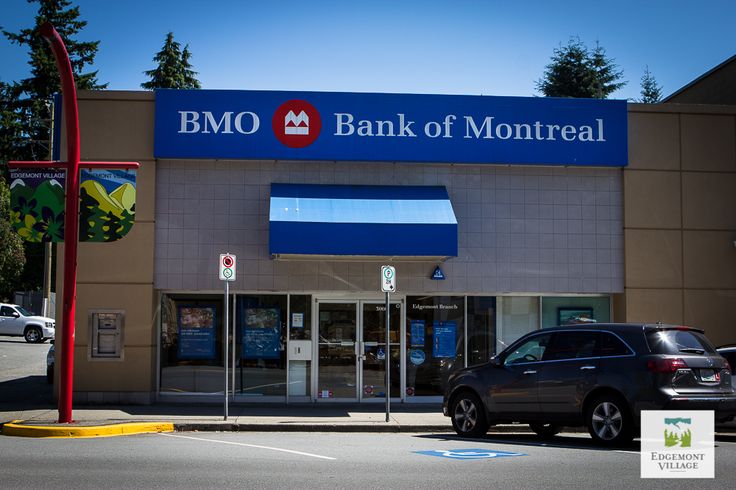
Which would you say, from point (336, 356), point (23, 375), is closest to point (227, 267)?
point (336, 356)

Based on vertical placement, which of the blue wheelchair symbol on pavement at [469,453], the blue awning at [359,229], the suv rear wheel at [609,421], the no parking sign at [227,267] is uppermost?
the blue awning at [359,229]

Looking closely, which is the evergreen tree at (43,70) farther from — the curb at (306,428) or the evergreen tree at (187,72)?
the curb at (306,428)

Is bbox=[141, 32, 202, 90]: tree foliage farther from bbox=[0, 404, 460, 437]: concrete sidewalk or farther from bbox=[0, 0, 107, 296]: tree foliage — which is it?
bbox=[0, 404, 460, 437]: concrete sidewalk

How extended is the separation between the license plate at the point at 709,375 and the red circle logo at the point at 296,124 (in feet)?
31.4

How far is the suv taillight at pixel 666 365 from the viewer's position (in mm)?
11516

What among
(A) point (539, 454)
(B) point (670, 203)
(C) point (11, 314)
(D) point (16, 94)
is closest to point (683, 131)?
(B) point (670, 203)

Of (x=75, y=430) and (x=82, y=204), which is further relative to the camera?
(x=82, y=204)

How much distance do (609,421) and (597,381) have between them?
0.58 metres

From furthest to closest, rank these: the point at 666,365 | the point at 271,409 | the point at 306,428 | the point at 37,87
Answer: the point at 37,87 < the point at 271,409 < the point at 306,428 < the point at 666,365

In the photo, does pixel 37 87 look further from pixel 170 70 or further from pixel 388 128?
pixel 388 128

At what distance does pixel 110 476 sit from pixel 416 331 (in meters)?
10.4

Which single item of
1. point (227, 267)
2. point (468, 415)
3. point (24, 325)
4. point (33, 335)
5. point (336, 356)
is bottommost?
point (468, 415)

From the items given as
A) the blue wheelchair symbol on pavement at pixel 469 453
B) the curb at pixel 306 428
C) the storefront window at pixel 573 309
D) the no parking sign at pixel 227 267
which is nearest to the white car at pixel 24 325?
the no parking sign at pixel 227 267

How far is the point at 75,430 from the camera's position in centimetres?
1334
